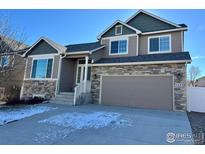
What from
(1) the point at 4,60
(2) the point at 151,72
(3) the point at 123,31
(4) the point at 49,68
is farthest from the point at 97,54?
(1) the point at 4,60

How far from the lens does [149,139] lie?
4.61m

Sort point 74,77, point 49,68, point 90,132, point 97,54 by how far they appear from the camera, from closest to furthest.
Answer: point 90,132, point 97,54, point 49,68, point 74,77

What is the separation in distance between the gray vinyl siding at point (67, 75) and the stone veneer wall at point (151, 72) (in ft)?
7.26

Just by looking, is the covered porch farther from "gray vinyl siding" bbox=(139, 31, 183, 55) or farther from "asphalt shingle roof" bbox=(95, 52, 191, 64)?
"gray vinyl siding" bbox=(139, 31, 183, 55)

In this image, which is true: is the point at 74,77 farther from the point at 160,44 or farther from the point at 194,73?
the point at 194,73

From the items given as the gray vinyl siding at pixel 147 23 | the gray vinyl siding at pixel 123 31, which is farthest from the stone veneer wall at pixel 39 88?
the gray vinyl siding at pixel 147 23

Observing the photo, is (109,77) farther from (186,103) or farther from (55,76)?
(186,103)

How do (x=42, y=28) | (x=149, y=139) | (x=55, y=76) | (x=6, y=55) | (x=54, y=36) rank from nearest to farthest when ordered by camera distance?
(x=149, y=139), (x=6, y=55), (x=55, y=76), (x=42, y=28), (x=54, y=36)

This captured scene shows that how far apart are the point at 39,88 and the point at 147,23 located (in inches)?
403

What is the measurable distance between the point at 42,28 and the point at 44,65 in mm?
3106

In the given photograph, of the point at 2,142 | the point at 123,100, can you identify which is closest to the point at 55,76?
the point at 123,100

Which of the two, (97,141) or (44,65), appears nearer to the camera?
(97,141)

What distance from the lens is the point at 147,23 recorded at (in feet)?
43.9

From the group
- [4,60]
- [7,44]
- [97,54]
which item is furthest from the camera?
[97,54]
